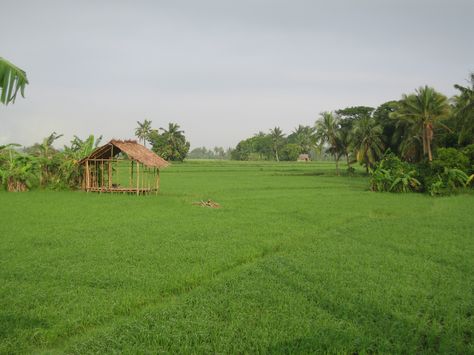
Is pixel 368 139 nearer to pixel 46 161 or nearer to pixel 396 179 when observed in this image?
pixel 396 179

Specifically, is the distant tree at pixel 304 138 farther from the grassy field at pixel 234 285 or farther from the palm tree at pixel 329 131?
the grassy field at pixel 234 285

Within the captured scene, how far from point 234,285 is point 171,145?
54646 mm

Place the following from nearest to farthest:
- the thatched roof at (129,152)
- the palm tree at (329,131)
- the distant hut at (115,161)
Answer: the thatched roof at (129,152) → the distant hut at (115,161) → the palm tree at (329,131)

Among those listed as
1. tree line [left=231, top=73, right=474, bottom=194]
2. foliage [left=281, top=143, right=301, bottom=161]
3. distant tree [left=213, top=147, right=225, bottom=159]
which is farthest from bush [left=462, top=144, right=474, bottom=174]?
distant tree [left=213, top=147, right=225, bottom=159]

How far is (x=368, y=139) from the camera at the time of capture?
32906mm

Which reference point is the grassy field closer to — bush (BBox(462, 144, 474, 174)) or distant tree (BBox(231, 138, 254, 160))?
bush (BBox(462, 144, 474, 174))

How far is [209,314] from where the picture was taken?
16.2ft

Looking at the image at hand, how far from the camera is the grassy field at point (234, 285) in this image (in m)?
4.33

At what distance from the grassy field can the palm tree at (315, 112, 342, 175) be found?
25402 millimetres

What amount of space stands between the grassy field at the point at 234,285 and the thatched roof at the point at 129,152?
7158mm

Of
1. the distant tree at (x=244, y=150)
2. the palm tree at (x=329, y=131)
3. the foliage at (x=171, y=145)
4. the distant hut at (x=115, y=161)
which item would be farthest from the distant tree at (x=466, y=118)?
the distant tree at (x=244, y=150)

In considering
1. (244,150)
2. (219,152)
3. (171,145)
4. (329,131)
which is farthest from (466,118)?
(219,152)

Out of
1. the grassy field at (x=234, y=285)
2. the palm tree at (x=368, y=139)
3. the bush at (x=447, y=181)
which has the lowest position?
the grassy field at (x=234, y=285)

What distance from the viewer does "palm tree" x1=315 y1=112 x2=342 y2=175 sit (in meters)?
36.2
